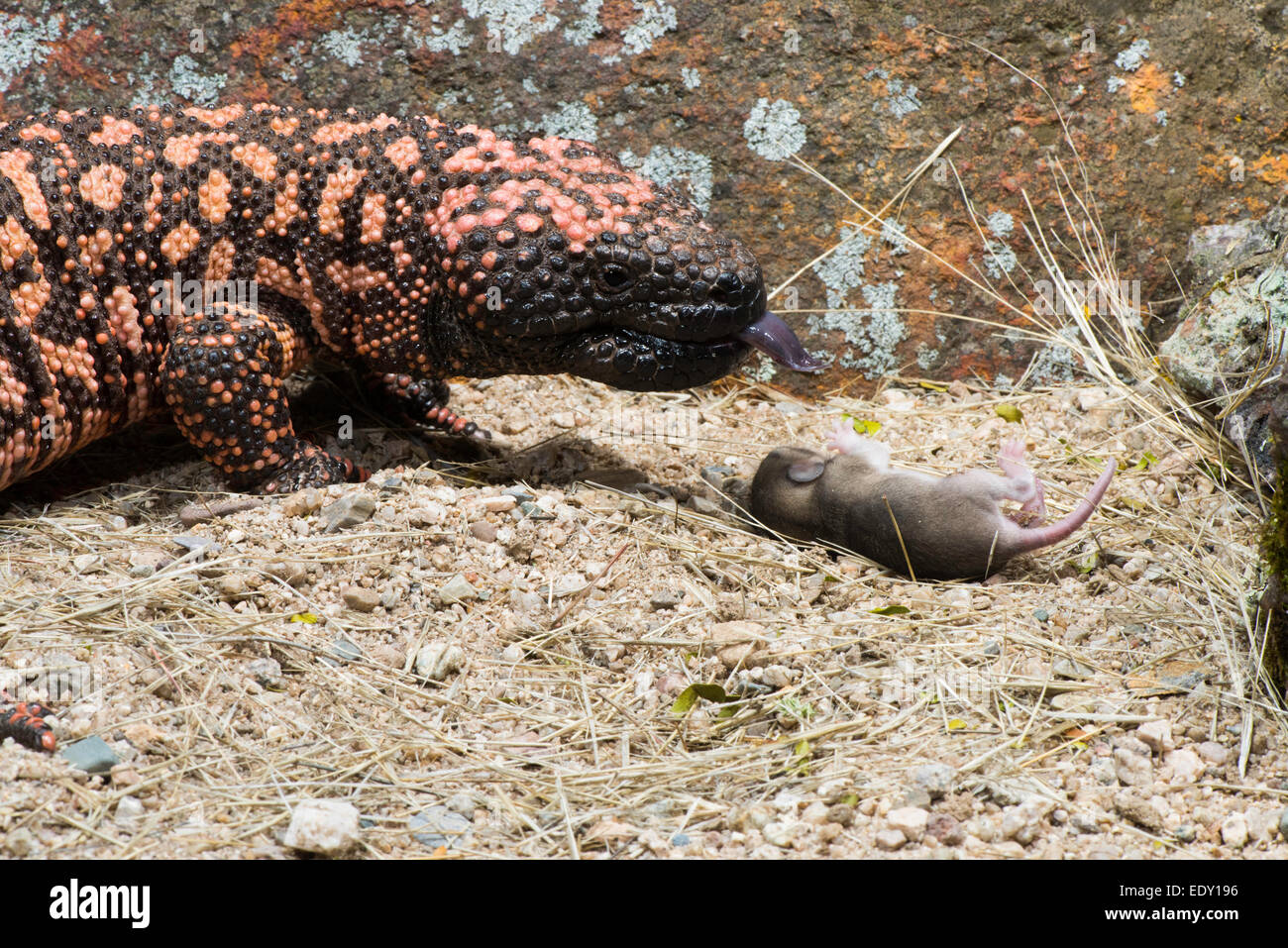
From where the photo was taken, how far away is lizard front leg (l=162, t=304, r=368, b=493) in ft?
10.6

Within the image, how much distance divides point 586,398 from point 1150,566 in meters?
2.12

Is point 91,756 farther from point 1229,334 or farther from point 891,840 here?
point 1229,334

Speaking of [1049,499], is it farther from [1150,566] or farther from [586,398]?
[586,398]

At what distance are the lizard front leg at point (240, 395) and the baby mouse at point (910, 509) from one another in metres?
1.47

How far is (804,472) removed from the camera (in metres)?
3.45

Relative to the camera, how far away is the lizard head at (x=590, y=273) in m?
3.15

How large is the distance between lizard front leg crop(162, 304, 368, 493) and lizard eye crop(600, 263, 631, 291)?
1.03 meters

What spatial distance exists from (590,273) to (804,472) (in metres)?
0.92

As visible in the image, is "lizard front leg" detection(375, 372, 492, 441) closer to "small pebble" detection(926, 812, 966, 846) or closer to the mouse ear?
the mouse ear

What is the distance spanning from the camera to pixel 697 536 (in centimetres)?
332

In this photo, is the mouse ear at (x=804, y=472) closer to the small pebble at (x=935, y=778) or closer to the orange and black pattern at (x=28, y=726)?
the small pebble at (x=935, y=778)

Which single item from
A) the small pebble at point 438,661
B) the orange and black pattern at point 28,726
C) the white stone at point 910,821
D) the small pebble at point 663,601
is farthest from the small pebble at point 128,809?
the white stone at point 910,821

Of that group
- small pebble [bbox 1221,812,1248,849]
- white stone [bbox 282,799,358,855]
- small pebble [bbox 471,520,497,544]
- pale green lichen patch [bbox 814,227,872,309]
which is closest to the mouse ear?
small pebble [bbox 471,520,497,544]

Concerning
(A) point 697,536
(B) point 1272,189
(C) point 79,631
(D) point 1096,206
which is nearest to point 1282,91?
(B) point 1272,189
